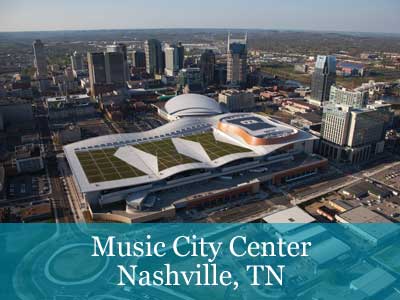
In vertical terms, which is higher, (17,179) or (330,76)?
(330,76)

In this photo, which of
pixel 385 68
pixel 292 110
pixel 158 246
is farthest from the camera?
pixel 385 68

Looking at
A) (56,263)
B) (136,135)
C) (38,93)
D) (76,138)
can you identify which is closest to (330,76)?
(136,135)

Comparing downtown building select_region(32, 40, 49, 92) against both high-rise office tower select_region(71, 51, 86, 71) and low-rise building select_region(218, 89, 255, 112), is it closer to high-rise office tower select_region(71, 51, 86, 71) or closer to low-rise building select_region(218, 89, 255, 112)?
high-rise office tower select_region(71, 51, 86, 71)

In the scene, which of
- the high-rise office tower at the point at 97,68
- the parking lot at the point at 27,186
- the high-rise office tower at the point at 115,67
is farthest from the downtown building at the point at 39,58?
the parking lot at the point at 27,186

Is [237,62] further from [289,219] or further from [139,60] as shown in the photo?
[289,219]

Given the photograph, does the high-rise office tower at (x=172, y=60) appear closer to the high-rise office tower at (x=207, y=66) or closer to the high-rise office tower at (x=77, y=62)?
the high-rise office tower at (x=207, y=66)

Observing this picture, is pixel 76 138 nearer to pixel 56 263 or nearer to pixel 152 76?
pixel 56 263
